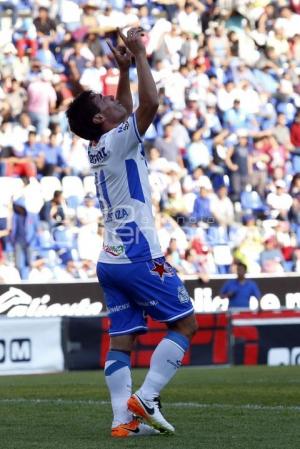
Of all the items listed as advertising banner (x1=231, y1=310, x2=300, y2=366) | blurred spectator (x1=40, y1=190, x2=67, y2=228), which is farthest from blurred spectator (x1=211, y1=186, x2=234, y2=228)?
advertising banner (x1=231, y1=310, x2=300, y2=366)

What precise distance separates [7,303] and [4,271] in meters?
0.52

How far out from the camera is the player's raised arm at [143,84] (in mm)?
7539

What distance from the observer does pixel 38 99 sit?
21.9 m

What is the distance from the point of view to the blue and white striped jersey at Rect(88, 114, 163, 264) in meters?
7.89

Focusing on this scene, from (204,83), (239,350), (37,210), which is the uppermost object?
(204,83)

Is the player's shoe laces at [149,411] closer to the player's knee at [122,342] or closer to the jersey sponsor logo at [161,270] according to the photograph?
the player's knee at [122,342]

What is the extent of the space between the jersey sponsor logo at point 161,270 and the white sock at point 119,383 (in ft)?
1.89

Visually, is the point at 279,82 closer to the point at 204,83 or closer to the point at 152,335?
the point at 204,83

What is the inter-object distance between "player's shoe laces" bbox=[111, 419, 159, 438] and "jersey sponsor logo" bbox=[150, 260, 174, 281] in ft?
3.06

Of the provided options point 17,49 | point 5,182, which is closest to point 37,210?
point 5,182

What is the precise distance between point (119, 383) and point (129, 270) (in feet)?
2.38

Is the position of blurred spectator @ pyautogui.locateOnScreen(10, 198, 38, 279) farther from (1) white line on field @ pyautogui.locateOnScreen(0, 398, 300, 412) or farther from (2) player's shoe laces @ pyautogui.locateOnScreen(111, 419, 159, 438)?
(2) player's shoe laces @ pyautogui.locateOnScreen(111, 419, 159, 438)

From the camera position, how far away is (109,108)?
8.05 metres

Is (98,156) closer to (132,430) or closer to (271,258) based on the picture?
(132,430)
